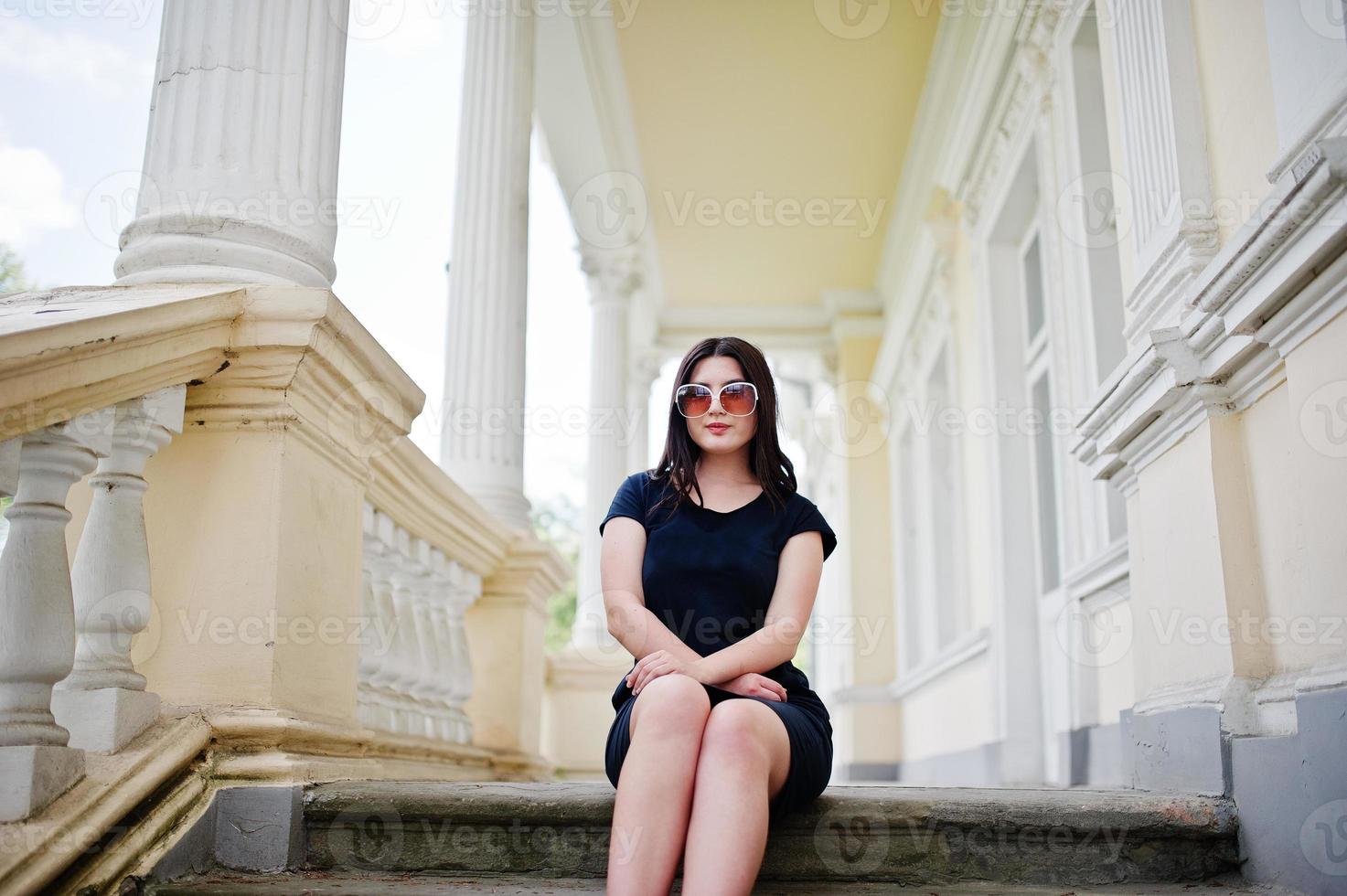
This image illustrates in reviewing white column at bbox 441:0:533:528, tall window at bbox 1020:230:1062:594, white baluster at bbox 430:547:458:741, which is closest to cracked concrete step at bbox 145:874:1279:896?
white baluster at bbox 430:547:458:741

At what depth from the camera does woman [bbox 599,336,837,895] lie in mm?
1813

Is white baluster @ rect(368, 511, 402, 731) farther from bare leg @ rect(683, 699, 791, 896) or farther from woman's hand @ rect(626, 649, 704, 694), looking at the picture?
bare leg @ rect(683, 699, 791, 896)

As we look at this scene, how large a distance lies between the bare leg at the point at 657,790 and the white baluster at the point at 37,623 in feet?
2.87

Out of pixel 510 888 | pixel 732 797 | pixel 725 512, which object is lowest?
pixel 510 888

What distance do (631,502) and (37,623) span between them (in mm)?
1174

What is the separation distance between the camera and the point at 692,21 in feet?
23.0

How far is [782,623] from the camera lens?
7.57ft

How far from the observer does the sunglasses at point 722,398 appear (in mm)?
2512

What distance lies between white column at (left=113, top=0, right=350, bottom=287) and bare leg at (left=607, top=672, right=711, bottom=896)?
1248 millimetres

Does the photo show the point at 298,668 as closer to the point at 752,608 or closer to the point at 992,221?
the point at 752,608

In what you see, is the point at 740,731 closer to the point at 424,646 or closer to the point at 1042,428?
the point at 424,646

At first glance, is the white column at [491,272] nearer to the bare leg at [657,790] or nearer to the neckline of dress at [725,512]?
the neckline of dress at [725,512]

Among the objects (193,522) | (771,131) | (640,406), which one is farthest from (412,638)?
(640,406)

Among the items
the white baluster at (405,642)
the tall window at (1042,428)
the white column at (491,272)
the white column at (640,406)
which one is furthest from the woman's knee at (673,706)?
the white column at (640,406)
